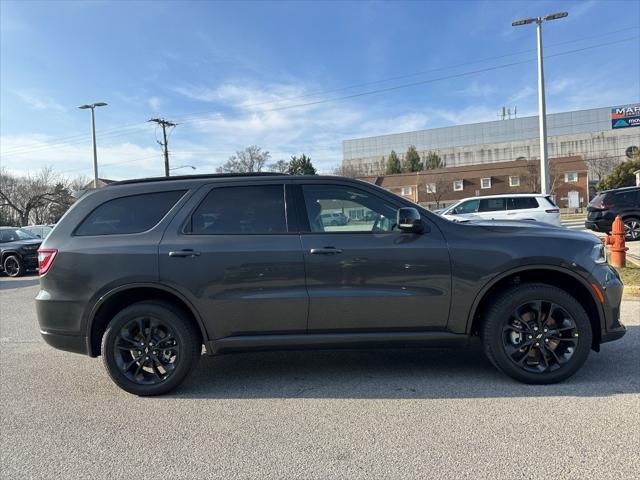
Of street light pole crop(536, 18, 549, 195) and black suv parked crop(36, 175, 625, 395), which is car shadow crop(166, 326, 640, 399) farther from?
street light pole crop(536, 18, 549, 195)

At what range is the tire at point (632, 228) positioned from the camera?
13.9 m

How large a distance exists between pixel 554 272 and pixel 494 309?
66 centimetres

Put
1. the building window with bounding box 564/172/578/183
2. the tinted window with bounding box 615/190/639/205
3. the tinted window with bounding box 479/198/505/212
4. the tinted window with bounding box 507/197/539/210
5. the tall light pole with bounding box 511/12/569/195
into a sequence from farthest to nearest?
the building window with bounding box 564/172/578/183, the tall light pole with bounding box 511/12/569/195, the tinted window with bounding box 479/198/505/212, the tinted window with bounding box 507/197/539/210, the tinted window with bounding box 615/190/639/205

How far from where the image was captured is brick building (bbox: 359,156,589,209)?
5353cm

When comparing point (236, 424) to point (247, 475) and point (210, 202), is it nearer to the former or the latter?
point (247, 475)

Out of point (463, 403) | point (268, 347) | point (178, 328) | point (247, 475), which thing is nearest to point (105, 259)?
point (178, 328)

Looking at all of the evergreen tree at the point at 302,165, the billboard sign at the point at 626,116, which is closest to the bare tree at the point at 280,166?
the evergreen tree at the point at 302,165

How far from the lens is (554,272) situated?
12.9 feet

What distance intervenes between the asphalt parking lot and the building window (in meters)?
56.6

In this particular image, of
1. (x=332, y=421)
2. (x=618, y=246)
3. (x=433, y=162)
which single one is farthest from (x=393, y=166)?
(x=332, y=421)

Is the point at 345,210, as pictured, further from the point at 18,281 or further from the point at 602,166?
the point at 602,166

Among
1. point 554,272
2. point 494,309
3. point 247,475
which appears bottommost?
point 247,475

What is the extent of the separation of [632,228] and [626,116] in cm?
4188

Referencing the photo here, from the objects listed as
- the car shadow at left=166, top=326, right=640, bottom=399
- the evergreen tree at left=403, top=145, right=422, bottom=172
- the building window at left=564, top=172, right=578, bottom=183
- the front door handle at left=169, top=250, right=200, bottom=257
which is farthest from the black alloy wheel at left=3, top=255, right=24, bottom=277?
the evergreen tree at left=403, top=145, right=422, bottom=172
